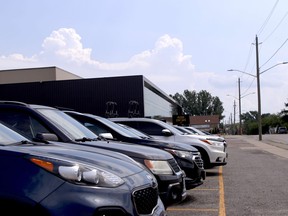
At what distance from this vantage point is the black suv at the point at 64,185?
3512mm

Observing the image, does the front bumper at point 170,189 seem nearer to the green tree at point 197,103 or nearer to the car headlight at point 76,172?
the car headlight at point 76,172

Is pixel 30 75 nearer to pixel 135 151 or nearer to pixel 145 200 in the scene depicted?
pixel 135 151

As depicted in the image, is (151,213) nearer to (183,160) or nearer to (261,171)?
(183,160)

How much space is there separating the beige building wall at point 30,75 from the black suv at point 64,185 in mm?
47864

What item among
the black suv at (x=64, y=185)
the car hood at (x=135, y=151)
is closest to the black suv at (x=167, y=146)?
the car hood at (x=135, y=151)

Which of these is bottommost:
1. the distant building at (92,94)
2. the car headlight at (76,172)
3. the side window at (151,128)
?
the car headlight at (76,172)

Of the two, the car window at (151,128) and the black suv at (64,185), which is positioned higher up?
the car window at (151,128)

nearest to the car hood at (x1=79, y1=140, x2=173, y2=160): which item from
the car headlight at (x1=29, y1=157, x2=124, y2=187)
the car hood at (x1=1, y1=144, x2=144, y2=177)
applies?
the car hood at (x1=1, y1=144, x2=144, y2=177)

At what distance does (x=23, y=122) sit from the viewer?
6.50 m

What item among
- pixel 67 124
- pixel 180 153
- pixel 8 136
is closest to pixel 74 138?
pixel 67 124

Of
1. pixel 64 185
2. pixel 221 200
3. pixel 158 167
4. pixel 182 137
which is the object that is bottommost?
pixel 221 200

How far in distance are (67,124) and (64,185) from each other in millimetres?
3465

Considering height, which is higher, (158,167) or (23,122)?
(23,122)

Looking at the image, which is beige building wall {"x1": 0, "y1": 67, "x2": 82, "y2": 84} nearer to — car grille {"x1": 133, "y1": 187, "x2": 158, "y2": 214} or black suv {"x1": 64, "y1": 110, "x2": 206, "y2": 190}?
black suv {"x1": 64, "y1": 110, "x2": 206, "y2": 190}
